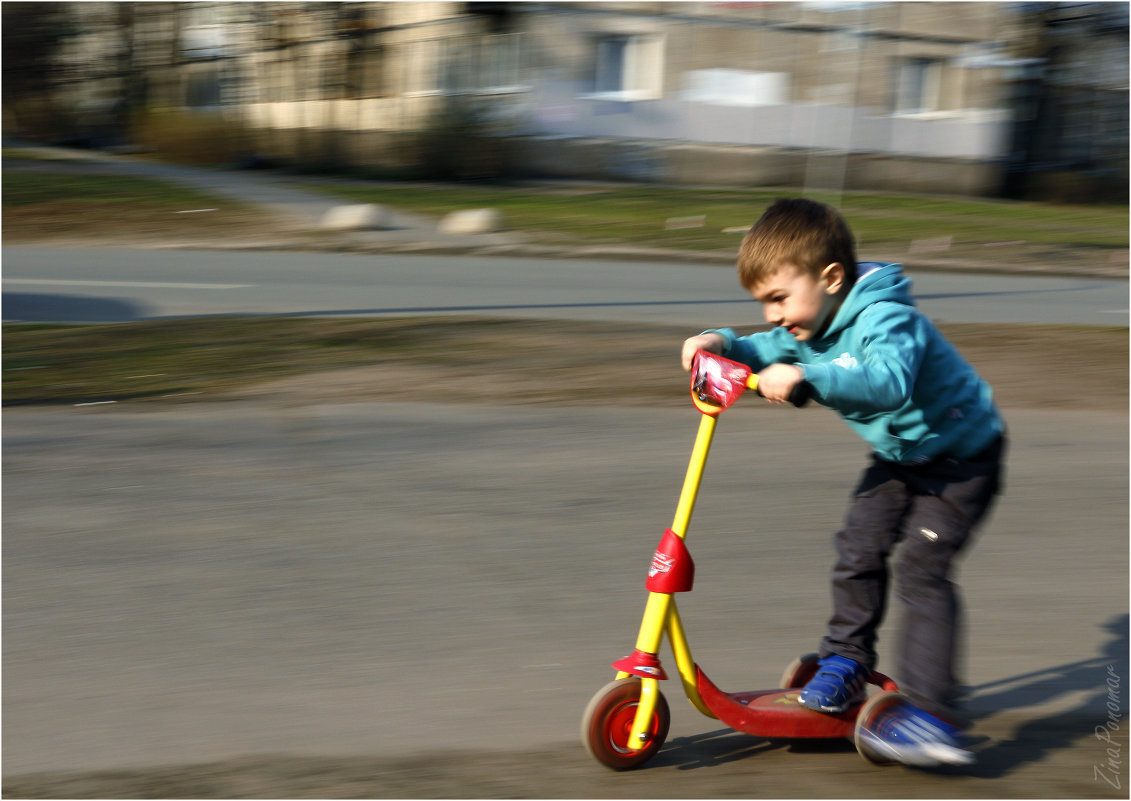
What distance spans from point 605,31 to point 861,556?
25.3 metres

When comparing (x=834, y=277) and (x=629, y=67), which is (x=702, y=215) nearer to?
(x=629, y=67)

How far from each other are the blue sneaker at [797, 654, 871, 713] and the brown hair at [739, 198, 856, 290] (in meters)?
1.04

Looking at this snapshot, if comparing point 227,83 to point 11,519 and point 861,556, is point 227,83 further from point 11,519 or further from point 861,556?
point 861,556

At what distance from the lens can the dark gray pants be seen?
318cm

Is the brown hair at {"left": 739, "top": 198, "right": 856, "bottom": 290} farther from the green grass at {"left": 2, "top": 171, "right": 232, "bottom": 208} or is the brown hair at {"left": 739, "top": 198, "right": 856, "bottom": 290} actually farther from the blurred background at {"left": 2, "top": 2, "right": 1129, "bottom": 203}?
the blurred background at {"left": 2, "top": 2, "right": 1129, "bottom": 203}

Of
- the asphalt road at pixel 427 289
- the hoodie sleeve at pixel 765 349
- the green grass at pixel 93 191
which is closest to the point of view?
the hoodie sleeve at pixel 765 349

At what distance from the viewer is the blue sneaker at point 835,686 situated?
323 cm

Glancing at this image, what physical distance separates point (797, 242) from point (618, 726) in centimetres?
128

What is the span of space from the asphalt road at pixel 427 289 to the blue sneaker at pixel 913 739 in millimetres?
7532

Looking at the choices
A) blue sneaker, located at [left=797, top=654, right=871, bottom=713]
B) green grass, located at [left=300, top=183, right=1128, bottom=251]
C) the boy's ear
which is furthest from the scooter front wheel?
green grass, located at [left=300, top=183, right=1128, bottom=251]

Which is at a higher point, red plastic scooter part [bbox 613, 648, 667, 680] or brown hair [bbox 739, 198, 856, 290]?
brown hair [bbox 739, 198, 856, 290]

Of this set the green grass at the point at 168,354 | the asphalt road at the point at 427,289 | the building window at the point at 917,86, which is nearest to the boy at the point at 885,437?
the green grass at the point at 168,354

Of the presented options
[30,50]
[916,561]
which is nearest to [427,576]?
[916,561]

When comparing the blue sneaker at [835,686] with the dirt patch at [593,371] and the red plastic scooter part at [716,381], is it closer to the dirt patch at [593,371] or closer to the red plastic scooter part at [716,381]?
the red plastic scooter part at [716,381]
